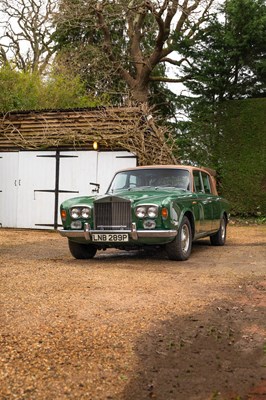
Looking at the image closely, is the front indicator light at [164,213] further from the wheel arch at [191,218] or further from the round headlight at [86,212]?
the round headlight at [86,212]

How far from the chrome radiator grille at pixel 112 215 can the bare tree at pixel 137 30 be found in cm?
1365

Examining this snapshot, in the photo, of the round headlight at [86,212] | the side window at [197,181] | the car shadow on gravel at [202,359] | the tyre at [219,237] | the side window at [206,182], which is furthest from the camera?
the tyre at [219,237]

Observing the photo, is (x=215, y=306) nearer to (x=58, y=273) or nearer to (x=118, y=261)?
(x=58, y=273)

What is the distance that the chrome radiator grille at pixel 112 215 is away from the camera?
7711mm

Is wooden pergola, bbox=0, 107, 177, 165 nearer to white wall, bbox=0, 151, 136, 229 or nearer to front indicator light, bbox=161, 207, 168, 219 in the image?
white wall, bbox=0, 151, 136, 229

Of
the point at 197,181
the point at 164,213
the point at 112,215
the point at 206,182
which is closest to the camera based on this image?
the point at 164,213

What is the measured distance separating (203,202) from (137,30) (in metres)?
17.5

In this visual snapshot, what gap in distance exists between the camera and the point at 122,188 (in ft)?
29.2

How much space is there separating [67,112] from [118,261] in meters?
8.36

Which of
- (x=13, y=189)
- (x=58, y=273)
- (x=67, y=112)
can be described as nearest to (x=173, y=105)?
(x=67, y=112)

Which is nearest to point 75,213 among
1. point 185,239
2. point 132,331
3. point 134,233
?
point 134,233

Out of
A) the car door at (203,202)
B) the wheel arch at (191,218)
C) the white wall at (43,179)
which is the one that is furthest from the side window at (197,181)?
the white wall at (43,179)

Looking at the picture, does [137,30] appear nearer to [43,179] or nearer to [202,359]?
[43,179]

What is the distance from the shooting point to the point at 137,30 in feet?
80.7
